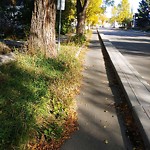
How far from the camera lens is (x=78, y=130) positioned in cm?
497

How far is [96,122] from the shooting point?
538 cm

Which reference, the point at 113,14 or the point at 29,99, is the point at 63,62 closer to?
the point at 29,99

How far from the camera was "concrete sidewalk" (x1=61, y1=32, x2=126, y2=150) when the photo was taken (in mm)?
4461

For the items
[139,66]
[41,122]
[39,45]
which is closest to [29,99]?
[41,122]

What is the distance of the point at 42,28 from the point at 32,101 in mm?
4977

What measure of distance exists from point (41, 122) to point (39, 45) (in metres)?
5.30

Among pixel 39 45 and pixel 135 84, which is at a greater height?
pixel 39 45

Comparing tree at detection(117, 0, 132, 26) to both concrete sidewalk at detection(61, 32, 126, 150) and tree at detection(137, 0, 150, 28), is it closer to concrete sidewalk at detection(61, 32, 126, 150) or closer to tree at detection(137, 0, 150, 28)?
tree at detection(137, 0, 150, 28)

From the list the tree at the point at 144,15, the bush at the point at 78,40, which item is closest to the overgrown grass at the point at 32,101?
the bush at the point at 78,40

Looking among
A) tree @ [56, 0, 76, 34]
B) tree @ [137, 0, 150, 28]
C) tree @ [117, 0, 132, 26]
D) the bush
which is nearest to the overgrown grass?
the bush

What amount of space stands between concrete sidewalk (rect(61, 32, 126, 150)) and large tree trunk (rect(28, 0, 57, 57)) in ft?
5.94

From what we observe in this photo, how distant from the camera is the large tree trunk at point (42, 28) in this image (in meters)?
9.35

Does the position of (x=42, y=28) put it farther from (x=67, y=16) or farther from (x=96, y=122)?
(x=67, y=16)

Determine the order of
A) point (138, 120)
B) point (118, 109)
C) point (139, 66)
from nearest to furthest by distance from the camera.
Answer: point (138, 120) → point (118, 109) → point (139, 66)
